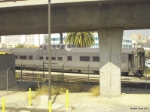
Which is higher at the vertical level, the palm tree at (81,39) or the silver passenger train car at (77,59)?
the palm tree at (81,39)

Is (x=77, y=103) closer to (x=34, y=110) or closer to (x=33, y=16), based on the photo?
(x=34, y=110)

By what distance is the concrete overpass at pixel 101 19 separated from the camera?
16.5m

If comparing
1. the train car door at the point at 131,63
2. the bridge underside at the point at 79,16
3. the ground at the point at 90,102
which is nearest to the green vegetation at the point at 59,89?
the ground at the point at 90,102

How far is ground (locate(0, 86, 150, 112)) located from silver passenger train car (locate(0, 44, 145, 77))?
917cm

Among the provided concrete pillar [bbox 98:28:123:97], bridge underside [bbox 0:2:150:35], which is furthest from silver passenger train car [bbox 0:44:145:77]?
bridge underside [bbox 0:2:150:35]

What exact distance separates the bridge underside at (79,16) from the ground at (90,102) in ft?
18.7

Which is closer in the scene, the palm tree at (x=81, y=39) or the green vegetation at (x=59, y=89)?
the green vegetation at (x=59, y=89)

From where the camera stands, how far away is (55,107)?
49.6 ft

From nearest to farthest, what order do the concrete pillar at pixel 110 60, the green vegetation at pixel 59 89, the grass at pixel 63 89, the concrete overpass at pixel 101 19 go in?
the concrete overpass at pixel 101 19, the concrete pillar at pixel 110 60, the grass at pixel 63 89, the green vegetation at pixel 59 89

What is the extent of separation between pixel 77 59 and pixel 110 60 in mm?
15472

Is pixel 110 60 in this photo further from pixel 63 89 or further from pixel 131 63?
pixel 131 63

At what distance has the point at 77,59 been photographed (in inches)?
1326

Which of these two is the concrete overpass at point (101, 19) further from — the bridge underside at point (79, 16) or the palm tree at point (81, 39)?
the palm tree at point (81, 39)

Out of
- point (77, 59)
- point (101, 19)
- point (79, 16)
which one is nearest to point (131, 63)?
point (77, 59)
